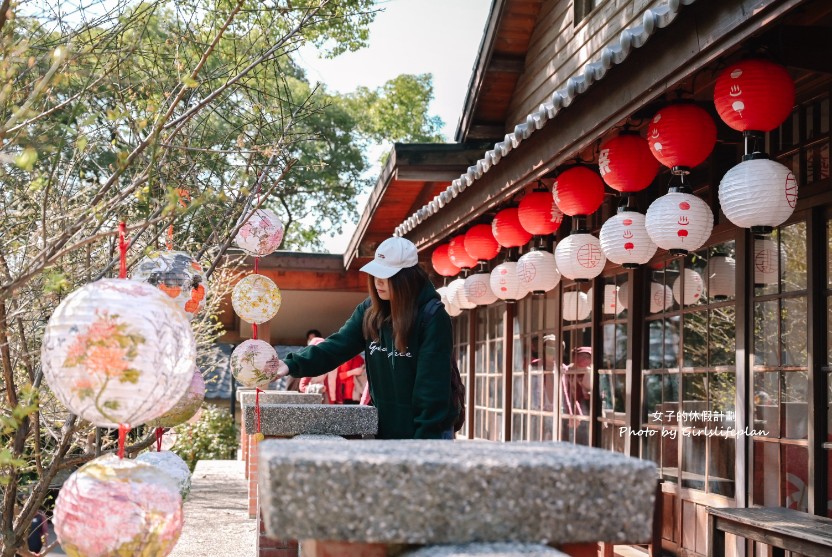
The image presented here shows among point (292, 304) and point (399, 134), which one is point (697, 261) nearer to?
point (292, 304)

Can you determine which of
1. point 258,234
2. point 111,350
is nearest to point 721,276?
point 258,234

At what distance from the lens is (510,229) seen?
679 centimetres

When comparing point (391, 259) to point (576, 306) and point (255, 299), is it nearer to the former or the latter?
point (255, 299)

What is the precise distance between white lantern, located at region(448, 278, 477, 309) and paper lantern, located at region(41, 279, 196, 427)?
6104 mm

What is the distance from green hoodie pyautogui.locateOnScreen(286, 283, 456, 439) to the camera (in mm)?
3449

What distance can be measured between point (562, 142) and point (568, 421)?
3047mm

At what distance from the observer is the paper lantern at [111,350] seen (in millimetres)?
2123

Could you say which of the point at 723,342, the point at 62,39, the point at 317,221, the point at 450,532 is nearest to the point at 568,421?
the point at 723,342

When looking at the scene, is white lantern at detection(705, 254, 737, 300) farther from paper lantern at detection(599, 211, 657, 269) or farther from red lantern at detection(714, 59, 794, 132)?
red lantern at detection(714, 59, 794, 132)

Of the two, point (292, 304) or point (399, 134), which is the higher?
point (399, 134)

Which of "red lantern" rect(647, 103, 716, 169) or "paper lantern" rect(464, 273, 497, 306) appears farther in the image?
"paper lantern" rect(464, 273, 497, 306)

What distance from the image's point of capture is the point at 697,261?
5414 millimetres

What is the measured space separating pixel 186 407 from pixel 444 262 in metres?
5.64

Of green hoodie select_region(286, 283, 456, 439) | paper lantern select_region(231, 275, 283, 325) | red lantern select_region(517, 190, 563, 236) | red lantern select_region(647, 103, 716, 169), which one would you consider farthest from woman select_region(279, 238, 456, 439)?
red lantern select_region(517, 190, 563, 236)
